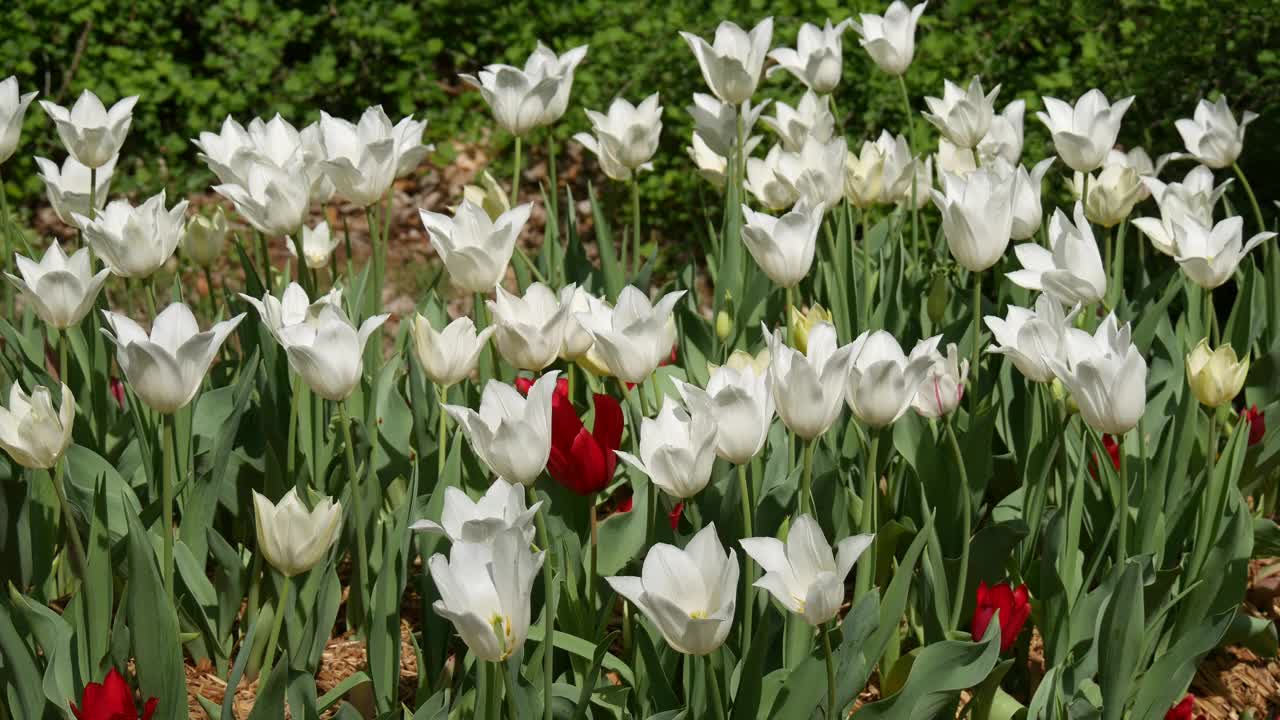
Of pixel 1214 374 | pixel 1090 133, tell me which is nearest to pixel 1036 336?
pixel 1214 374

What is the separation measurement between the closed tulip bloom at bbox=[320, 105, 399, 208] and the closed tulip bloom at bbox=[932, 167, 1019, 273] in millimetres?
862

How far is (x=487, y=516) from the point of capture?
1.36 metres

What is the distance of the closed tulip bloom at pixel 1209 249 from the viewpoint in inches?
78.9

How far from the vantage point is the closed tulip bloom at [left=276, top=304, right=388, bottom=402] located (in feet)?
5.12

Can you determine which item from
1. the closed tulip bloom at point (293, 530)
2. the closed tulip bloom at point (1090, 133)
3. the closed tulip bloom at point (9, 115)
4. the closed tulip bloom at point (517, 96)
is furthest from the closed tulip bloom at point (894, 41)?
the closed tulip bloom at point (293, 530)

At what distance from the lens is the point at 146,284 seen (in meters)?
2.06

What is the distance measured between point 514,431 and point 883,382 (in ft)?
1.42

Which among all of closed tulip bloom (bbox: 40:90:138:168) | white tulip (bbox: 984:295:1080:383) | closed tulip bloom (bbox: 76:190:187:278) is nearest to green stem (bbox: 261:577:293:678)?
closed tulip bloom (bbox: 76:190:187:278)

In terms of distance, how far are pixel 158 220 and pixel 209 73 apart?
4.29 meters

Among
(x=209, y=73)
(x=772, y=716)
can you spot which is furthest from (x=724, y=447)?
(x=209, y=73)

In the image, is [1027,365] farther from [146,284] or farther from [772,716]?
[146,284]

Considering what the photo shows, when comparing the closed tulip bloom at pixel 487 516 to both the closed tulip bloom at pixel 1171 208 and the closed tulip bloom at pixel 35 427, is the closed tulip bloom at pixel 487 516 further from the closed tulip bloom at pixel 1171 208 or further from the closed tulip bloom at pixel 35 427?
the closed tulip bloom at pixel 1171 208

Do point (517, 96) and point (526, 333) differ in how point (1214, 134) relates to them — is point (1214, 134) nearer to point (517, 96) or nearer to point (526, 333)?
point (517, 96)

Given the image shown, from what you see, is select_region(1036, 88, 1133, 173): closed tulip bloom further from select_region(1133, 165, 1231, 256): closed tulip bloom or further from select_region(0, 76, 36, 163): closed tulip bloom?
select_region(0, 76, 36, 163): closed tulip bloom
